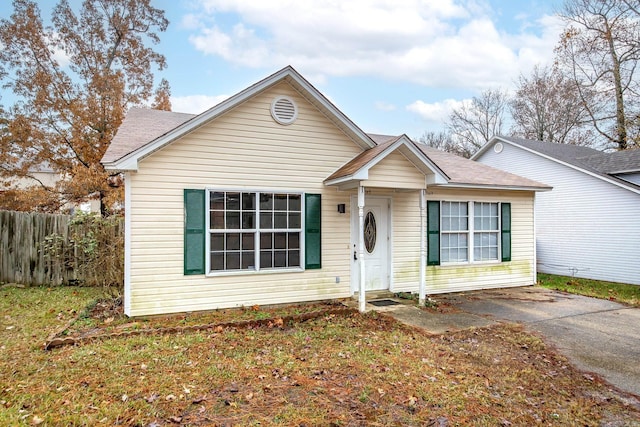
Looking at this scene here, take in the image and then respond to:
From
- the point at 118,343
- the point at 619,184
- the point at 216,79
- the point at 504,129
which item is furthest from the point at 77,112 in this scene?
the point at 504,129

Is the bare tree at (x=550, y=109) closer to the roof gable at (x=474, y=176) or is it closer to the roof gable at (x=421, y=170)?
the roof gable at (x=474, y=176)

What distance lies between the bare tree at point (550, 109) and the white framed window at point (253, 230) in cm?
2295

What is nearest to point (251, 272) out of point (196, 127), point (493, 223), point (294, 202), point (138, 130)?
point (294, 202)

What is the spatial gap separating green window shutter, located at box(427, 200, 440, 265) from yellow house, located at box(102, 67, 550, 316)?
0.08 feet

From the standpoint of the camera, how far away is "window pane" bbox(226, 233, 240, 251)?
742 cm

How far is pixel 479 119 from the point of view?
31.8 m

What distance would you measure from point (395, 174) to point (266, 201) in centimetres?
276

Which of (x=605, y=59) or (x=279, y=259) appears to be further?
(x=605, y=59)

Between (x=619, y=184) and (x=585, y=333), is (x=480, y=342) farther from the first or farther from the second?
(x=619, y=184)

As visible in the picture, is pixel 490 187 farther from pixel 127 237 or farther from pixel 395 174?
pixel 127 237

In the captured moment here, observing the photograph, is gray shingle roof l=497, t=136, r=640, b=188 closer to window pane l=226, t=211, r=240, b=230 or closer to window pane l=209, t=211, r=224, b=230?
window pane l=226, t=211, r=240, b=230

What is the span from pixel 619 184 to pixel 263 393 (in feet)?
44.4

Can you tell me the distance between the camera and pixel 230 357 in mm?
5176

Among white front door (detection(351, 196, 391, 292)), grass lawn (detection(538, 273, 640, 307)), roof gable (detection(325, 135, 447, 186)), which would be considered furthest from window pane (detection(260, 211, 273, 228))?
grass lawn (detection(538, 273, 640, 307))
